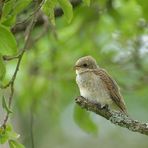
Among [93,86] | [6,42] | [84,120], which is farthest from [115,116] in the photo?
[84,120]

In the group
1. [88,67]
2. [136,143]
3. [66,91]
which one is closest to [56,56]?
[66,91]

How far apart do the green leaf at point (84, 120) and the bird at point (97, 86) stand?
1.76 meters

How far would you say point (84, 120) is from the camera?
7.54 m

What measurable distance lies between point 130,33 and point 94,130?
162 cm

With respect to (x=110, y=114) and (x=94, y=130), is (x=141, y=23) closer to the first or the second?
(x=94, y=130)

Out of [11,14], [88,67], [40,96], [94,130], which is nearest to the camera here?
[11,14]

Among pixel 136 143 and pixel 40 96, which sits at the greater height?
pixel 40 96

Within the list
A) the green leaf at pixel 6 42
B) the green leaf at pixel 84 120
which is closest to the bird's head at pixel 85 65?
the green leaf at pixel 6 42

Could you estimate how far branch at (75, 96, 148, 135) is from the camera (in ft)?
16.5

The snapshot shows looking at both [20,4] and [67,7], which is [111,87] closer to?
[67,7]

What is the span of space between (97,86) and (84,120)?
2.07 meters

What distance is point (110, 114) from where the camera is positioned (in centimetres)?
527

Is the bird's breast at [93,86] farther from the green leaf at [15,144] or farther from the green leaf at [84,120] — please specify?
the green leaf at [84,120]

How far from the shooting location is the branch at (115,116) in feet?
16.5
